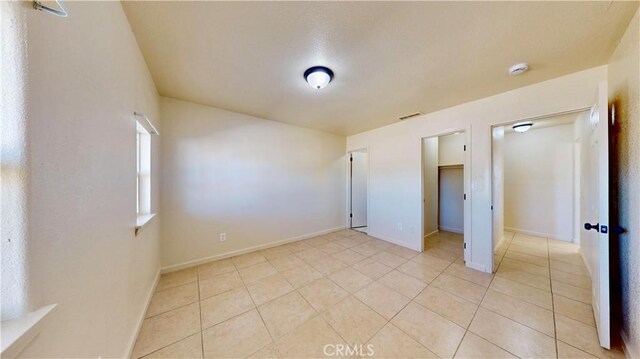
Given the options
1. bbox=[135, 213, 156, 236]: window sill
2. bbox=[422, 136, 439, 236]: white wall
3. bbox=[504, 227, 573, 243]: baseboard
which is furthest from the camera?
bbox=[422, 136, 439, 236]: white wall

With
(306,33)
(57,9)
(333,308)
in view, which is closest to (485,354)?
(333,308)

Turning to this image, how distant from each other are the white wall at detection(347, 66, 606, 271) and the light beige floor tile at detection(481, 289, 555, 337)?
26.2 inches

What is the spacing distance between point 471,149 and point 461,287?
182 cm

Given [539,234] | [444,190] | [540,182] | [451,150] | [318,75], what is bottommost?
[539,234]

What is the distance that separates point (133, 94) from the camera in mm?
1578

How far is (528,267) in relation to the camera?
2.71 meters

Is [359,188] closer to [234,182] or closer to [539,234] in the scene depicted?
[234,182]

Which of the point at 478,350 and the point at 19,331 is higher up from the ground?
the point at 19,331

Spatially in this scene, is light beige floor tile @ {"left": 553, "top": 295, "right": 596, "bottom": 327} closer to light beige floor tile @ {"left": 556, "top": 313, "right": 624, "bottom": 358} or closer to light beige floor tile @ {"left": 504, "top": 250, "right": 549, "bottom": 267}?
light beige floor tile @ {"left": 556, "top": 313, "right": 624, "bottom": 358}

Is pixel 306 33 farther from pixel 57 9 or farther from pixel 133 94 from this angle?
pixel 133 94

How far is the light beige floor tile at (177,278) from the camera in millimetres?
2303

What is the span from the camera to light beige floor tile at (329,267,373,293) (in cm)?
226

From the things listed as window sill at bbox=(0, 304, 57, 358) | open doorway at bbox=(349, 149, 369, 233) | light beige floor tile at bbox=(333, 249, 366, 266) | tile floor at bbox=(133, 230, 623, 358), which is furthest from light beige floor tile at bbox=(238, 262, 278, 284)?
open doorway at bbox=(349, 149, 369, 233)

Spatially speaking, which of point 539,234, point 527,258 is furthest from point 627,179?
point 539,234
